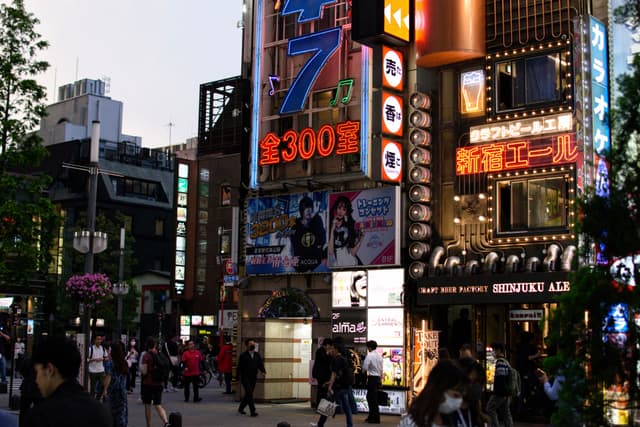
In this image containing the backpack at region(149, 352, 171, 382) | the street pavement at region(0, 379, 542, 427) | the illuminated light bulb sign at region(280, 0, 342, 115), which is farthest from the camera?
the illuminated light bulb sign at region(280, 0, 342, 115)

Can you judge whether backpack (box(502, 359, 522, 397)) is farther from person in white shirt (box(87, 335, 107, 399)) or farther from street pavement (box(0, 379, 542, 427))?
person in white shirt (box(87, 335, 107, 399))

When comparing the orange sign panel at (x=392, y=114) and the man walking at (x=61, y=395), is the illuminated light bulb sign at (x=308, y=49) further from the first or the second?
the man walking at (x=61, y=395)

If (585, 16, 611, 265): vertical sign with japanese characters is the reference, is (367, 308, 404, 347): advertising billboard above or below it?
below

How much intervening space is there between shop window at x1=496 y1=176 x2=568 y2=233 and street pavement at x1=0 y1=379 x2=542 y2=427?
14.7ft

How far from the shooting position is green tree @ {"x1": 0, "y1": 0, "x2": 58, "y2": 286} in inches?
901

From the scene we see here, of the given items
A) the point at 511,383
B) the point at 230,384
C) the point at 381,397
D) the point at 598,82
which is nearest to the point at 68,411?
the point at 511,383

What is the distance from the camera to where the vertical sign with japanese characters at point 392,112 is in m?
23.3

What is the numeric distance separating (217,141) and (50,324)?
16653mm

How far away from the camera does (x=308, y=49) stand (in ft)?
85.5

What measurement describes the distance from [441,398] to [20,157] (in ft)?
62.2

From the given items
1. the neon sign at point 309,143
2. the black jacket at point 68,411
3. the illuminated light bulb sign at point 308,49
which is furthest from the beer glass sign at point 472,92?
the black jacket at point 68,411

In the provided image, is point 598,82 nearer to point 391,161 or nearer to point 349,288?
point 391,161

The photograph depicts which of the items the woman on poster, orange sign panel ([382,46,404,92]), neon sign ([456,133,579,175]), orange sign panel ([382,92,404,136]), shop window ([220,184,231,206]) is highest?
shop window ([220,184,231,206])

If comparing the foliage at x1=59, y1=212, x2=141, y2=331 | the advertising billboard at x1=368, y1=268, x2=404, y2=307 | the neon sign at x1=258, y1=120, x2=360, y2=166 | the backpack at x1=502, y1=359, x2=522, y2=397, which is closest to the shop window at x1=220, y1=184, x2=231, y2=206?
the foliage at x1=59, y1=212, x2=141, y2=331
